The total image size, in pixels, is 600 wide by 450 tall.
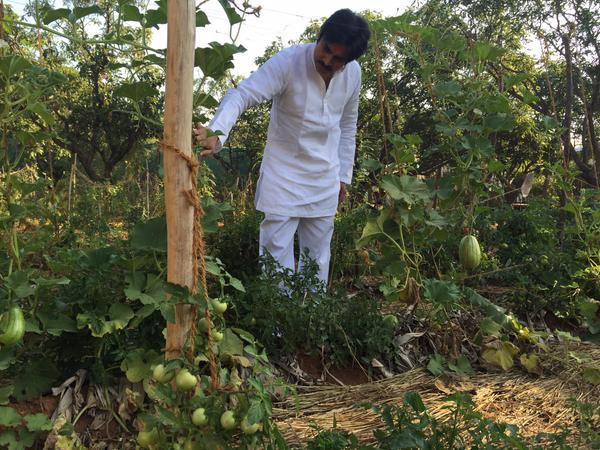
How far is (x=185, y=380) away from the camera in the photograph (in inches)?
56.0

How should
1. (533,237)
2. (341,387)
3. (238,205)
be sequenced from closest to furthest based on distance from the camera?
(341,387), (533,237), (238,205)

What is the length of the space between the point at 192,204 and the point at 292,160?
1.21 meters

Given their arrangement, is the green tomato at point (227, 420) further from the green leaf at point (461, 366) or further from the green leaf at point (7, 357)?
the green leaf at point (461, 366)

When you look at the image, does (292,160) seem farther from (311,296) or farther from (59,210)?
(59,210)

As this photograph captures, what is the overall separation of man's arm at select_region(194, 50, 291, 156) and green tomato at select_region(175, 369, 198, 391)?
84 cm

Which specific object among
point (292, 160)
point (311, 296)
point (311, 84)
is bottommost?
point (311, 296)

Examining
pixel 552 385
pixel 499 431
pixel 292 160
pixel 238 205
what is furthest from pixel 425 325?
pixel 238 205

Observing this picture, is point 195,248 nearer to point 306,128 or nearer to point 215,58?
point 215,58

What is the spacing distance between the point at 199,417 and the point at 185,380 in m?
0.10

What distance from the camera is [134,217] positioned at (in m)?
4.21

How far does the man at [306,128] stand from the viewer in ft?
7.81

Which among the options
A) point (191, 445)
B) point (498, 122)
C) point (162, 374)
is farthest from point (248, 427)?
point (498, 122)

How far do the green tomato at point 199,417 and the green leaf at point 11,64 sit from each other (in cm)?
119

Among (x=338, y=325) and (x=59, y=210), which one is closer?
(x=338, y=325)
